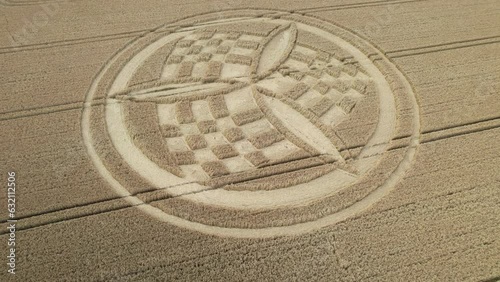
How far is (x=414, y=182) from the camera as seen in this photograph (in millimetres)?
12102

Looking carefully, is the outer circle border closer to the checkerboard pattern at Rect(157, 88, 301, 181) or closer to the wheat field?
the wheat field

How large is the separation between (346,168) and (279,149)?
222 centimetres

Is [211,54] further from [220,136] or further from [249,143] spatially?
[249,143]

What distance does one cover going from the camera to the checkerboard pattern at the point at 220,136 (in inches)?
499

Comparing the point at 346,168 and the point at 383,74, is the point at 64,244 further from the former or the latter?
the point at 383,74

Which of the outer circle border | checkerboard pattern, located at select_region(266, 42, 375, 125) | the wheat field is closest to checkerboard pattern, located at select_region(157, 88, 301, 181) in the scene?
the wheat field

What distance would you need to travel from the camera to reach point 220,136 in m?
13.6

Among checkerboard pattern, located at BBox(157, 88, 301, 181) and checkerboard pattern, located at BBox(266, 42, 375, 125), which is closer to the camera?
checkerboard pattern, located at BBox(157, 88, 301, 181)

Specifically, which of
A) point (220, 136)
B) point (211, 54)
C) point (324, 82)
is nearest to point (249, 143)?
point (220, 136)

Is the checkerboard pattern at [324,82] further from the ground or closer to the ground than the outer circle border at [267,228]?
further from the ground

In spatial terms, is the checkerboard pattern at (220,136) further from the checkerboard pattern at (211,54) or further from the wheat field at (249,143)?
the checkerboard pattern at (211,54)

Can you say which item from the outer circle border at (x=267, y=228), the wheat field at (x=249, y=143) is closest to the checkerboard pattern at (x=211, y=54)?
the wheat field at (x=249, y=143)

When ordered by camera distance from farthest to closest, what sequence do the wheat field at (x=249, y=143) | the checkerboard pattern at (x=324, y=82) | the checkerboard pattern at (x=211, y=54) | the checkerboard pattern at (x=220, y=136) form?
the checkerboard pattern at (x=211, y=54) → the checkerboard pattern at (x=324, y=82) → the checkerboard pattern at (x=220, y=136) → the wheat field at (x=249, y=143)

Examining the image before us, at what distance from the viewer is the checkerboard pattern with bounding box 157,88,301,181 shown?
41.5ft
